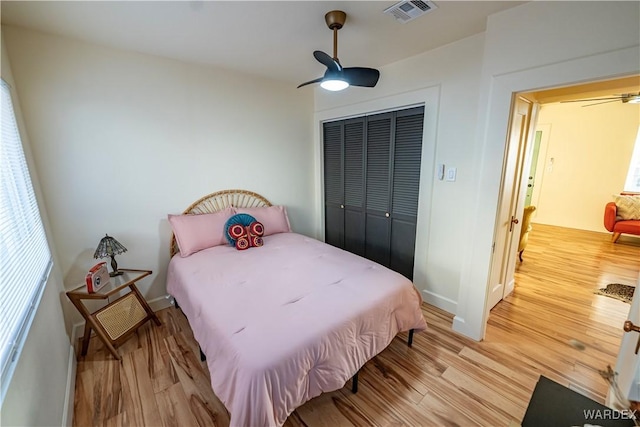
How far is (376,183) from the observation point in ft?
9.91

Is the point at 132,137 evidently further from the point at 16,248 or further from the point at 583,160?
the point at 583,160

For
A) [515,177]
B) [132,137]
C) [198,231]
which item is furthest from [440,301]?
[132,137]

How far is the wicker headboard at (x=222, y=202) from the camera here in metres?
2.80

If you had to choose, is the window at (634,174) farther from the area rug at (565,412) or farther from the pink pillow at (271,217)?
the pink pillow at (271,217)

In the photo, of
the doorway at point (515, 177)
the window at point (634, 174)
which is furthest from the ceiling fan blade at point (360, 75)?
the window at point (634, 174)

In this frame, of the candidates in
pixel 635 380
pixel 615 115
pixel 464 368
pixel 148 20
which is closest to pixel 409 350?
pixel 464 368

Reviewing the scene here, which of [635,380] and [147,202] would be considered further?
[147,202]

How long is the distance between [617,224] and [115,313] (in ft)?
23.4

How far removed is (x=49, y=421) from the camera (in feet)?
4.13

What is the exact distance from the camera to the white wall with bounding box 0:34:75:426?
3.31ft

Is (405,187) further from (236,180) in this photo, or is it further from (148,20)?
(148,20)

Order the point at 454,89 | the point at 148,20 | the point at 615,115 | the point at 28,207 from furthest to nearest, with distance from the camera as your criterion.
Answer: the point at 615,115 < the point at 454,89 < the point at 148,20 < the point at 28,207

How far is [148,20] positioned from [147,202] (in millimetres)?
1521

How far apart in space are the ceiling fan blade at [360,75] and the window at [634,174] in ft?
18.9
